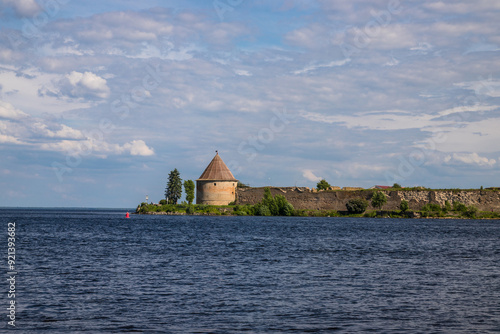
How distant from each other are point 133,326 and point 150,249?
602 inches

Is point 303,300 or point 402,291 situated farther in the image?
point 402,291

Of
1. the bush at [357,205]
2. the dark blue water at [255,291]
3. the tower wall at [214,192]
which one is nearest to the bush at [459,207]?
the bush at [357,205]

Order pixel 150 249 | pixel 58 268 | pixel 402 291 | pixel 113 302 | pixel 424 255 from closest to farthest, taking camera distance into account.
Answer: pixel 113 302 < pixel 402 291 < pixel 58 268 < pixel 424 255 < pixel 150 249

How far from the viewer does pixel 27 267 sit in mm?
18344

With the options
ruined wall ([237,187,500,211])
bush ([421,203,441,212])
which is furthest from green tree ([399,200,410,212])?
ruined wall ([237,187,500,211])

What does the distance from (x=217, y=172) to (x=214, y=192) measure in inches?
114

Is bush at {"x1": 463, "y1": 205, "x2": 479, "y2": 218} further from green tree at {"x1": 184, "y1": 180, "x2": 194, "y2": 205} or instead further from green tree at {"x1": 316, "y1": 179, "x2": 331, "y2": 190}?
green tree at {"x1": 184, "y1": 180, "x2": 194, "y2": 205}

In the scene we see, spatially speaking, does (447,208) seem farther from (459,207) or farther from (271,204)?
(271,204)

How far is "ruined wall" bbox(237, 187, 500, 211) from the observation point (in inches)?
2653

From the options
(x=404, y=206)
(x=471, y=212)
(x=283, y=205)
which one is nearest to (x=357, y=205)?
(x=404, y=206)

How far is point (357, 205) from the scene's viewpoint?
6975 cm

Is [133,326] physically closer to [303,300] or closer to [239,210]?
[303,300]

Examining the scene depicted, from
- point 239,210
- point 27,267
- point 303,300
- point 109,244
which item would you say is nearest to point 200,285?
point 303,300

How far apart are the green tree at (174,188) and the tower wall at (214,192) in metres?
6.62
